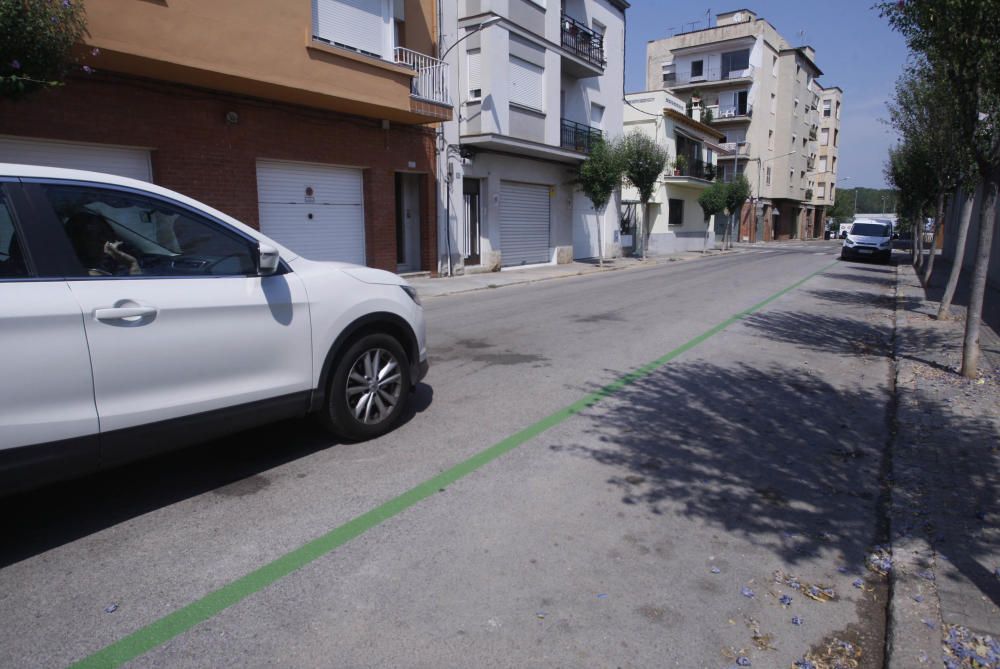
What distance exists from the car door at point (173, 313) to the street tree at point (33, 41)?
596 centimetres

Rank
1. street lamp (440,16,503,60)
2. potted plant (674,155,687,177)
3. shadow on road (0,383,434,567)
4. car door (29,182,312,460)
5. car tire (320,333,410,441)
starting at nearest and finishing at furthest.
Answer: car door (29,182,312,460)
shadow on road (0,383,434,567)
car tire (320,333,410,441)
street lamp (440,16,503,60)
potted plant (674,155,687,177)

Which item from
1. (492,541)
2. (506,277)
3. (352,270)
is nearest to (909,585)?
(492,541)

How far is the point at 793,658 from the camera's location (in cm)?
261

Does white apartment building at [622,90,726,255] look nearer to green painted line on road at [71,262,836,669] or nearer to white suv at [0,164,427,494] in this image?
green painted line on road at [71,262,836,669]

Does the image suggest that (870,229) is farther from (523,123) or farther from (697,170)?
(523,123)

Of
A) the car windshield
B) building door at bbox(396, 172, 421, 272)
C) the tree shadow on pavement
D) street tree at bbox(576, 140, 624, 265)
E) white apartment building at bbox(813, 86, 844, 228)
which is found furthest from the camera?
white apartment building at bbox(813, 86, 844, 228)

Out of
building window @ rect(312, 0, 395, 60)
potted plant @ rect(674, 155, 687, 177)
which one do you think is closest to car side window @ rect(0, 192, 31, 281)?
building window @ rect(312, 0, 395, 60)

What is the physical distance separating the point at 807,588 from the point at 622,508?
3.54 ft

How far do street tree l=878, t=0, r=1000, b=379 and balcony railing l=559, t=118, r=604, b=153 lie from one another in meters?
17.9

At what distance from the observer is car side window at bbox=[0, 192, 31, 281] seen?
3.04m

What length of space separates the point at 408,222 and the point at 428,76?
161 inches

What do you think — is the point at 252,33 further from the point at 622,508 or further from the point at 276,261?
the point at 622,508

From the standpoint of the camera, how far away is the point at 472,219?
21828 mm

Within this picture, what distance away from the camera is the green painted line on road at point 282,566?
2590 mm
